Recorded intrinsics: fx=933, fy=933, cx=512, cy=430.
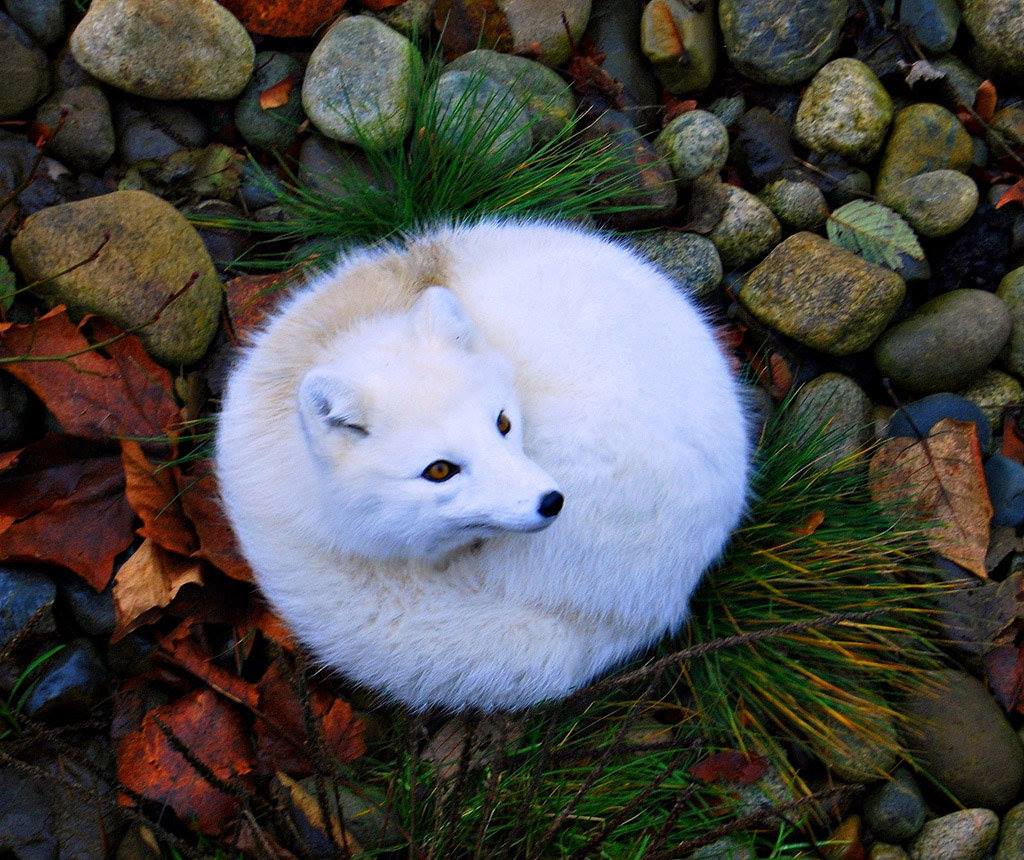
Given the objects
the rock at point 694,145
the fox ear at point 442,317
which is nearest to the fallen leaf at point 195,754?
the fox ear at point 442,317

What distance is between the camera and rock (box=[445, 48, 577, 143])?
404 centimetres

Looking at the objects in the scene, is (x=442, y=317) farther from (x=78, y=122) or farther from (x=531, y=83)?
A: (x=78, y=122)

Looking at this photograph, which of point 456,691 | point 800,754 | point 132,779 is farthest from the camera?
point 800,754

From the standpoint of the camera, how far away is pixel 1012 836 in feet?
10.5

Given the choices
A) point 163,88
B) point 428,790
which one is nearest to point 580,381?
point 428,790

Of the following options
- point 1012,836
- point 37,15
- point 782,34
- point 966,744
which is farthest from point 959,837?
point 37,15

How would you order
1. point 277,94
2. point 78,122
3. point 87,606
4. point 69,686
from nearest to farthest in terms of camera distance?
point 69,686, point 87,606, point 78,122, point 277,94

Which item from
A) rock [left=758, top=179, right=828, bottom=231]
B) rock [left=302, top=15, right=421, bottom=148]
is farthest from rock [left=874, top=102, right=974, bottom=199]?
rock [left=302, top=15, right=421, bottom=148]

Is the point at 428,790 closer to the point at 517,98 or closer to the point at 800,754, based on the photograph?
the point at 800,754

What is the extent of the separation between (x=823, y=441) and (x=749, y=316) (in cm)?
67

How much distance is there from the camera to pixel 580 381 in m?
2.70

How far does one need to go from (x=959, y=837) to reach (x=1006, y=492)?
133 cm

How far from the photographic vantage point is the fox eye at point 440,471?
92.7 inches

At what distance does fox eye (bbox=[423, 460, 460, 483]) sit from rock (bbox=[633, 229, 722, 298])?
1.96 metres
